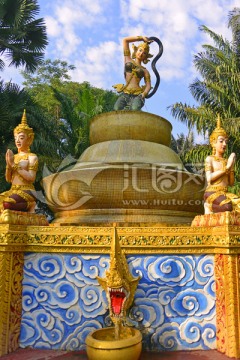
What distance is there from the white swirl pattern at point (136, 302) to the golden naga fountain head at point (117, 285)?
0.91 ft

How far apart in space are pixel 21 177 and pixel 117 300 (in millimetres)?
2074

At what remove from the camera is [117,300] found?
3.56 metres

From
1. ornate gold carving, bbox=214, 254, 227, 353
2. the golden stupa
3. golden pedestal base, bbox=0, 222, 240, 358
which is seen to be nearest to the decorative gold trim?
golden pedestal base, bbox=0, 222, 240, 358

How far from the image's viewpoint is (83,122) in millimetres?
15961

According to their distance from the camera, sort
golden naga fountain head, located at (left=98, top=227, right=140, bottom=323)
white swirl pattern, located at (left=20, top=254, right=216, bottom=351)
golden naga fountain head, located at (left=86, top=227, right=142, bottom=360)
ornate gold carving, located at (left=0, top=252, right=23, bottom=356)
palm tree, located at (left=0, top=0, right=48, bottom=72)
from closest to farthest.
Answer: golden naga fountain head, located at (left=86, top=227, right=142, bottom=360) < golden naga fountain head, located at (left=98, top=227, right=140, bottom=323) < ornate gold carving, located at (left=0, top=252, right=23, bottom=356) < white swirl pattern, located at (left=20, top=254, right=216, bottom=351) < palm tree, located at (left=0, top=0, right=48, bottom=72)

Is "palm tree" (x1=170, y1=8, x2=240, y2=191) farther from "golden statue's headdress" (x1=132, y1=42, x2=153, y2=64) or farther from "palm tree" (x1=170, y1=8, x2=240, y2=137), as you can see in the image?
"golden statue's headdress" (x1=132, y1=42, x2=153, y2=64)

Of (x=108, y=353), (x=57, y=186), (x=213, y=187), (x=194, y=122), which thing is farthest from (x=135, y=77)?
(x=194, y=122)

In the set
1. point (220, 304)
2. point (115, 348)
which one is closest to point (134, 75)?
point (220, 304)

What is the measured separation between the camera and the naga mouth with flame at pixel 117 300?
353 centimetres

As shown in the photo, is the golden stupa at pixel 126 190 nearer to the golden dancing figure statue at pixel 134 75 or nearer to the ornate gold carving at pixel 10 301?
the ornate gold carving at pixel 10 301

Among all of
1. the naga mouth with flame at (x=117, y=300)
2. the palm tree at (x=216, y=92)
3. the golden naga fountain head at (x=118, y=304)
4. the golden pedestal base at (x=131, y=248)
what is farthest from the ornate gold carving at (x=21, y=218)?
the palm tree at (x=216, y=92)

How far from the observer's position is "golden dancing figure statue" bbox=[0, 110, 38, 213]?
4281 millimetres

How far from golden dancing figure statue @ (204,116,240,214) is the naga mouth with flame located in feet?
5.30

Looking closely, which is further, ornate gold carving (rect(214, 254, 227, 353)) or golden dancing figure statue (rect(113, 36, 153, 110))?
golden dancing figure statue (rect(113, 36, 153, 110))
